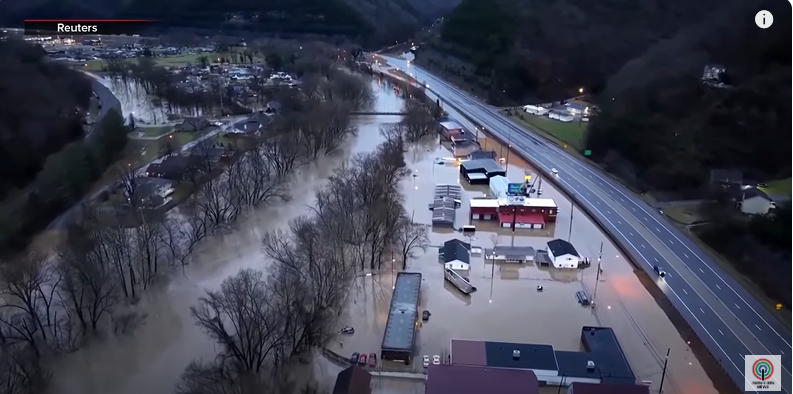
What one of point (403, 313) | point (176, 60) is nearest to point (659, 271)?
point (403, 313)

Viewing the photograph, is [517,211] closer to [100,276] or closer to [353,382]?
[353,382]

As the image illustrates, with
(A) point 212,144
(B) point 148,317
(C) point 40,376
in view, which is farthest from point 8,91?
(C) point 40,376

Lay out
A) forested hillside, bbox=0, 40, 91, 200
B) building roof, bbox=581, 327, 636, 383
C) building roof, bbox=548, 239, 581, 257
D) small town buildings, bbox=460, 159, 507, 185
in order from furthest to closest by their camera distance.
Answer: small town buildings, bbox=460, 159, 507, 185, forested hillside, bbox=0, 40, 91, 200, building roof, bbox=548, 239, 581, 257, building roof, bbox=581, 327, 636, 383

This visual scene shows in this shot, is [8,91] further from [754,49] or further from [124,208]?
[754,49]

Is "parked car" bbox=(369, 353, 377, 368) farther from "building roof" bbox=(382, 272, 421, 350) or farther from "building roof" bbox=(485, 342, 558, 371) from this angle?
"building roof" bbox=(485, 342, 558, 371)

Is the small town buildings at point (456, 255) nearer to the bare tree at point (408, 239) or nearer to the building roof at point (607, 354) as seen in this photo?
the bare tree at point (408, 239)

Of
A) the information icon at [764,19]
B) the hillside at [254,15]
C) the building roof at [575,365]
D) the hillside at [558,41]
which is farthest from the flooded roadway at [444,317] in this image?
the hillside at [254,15]

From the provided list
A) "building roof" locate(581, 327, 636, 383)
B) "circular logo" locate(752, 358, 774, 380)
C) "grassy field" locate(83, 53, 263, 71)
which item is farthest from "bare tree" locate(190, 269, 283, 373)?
"grassy field" locate(83, 53, 263, 71)
